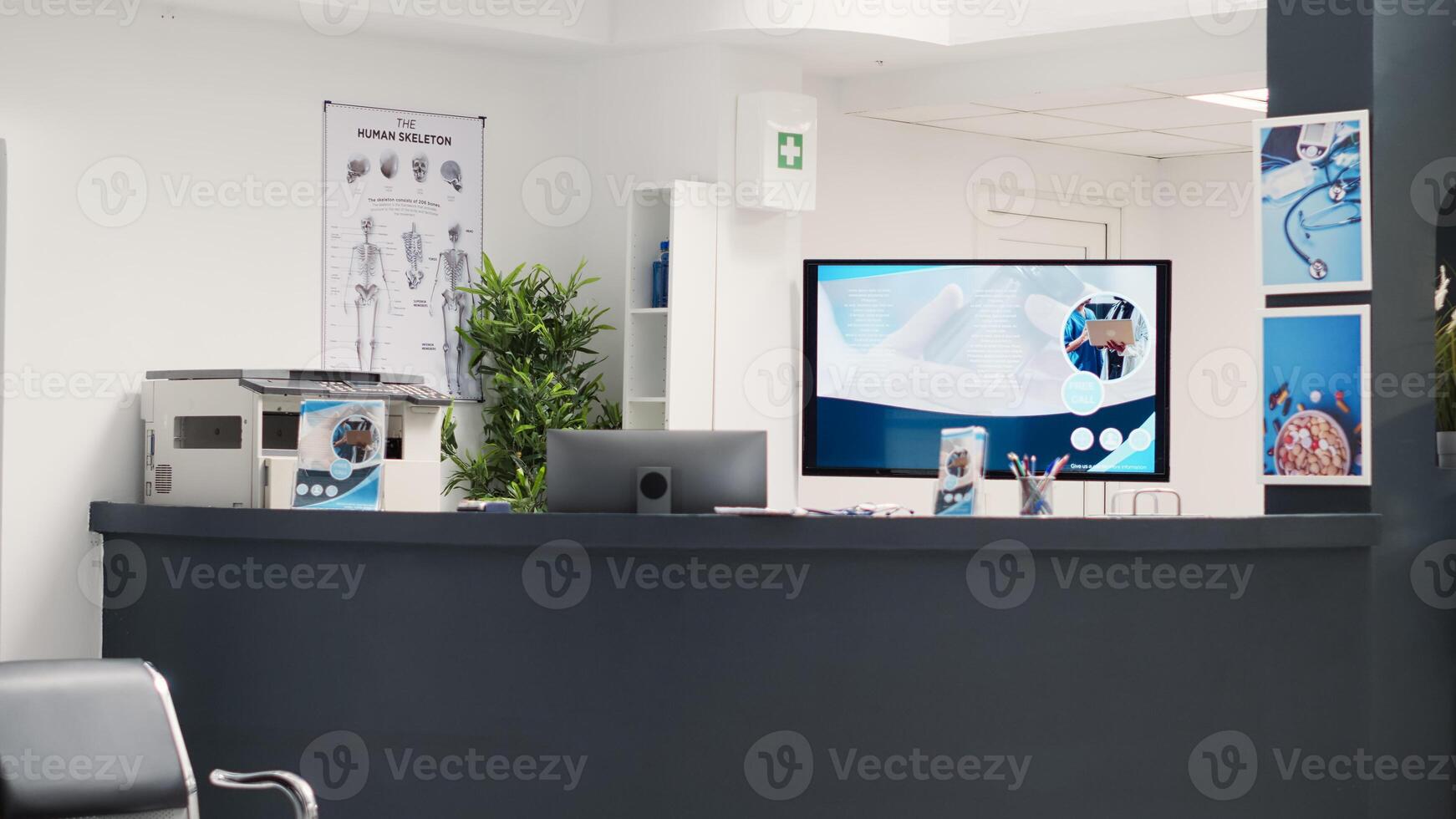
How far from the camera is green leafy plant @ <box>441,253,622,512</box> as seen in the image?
559 centimetres

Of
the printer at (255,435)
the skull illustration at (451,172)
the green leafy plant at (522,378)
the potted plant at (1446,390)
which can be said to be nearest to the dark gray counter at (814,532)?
the printer at (255,435)

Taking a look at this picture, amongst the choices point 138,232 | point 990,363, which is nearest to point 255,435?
point 138,232

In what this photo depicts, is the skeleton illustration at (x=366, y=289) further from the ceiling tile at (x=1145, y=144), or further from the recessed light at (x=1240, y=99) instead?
the ceiling tile at (x=1145, y=144)

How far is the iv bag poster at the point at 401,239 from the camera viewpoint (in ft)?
18.0

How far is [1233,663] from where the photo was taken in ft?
11.8

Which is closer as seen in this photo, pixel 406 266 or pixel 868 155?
pixel 406 266

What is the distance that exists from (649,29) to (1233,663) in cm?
333

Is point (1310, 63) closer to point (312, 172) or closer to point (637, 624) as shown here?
point (637, 624)

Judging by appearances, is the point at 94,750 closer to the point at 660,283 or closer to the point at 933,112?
the point at 660,283

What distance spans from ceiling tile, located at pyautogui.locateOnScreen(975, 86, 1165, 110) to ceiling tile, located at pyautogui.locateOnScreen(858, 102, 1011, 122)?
114 millimetres

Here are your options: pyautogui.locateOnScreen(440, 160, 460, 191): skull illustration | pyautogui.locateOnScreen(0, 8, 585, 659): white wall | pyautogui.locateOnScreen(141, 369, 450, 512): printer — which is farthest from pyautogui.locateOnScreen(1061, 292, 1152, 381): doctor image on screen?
pyautogui.locateOnScreen(141, 369, 450, 512): printer

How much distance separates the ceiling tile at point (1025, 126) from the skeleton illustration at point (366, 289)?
8.85ft

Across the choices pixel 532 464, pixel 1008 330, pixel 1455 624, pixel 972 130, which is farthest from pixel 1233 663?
pixel 972 130

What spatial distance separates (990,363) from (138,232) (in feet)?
10.4
